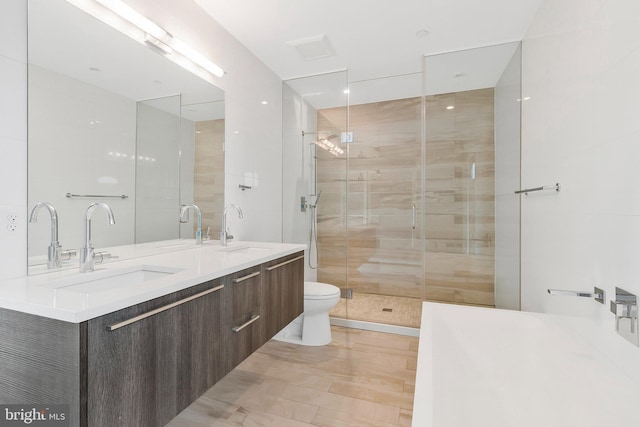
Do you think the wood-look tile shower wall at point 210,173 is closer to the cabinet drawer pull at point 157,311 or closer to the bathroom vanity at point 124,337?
the bathroom vanity at point 124,337

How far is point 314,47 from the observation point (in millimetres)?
2529

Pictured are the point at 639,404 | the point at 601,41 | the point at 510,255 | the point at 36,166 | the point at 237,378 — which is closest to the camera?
the point at 639,404

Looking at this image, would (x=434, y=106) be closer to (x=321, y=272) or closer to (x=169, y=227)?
(x=321, y=272)

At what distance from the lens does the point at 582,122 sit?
4.85ft

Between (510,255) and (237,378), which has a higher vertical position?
(510,255)

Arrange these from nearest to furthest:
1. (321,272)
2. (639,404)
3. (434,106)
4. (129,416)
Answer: (129,416), (639,404), (434,106), (321,272)

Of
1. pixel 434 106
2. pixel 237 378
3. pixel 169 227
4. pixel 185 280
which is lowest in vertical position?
pixel 237 378

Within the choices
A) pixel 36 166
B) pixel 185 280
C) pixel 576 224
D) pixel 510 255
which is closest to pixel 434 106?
pixel 510 255

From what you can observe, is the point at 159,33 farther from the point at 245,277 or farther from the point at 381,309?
the point at 381,309

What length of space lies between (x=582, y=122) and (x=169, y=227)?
2.28m

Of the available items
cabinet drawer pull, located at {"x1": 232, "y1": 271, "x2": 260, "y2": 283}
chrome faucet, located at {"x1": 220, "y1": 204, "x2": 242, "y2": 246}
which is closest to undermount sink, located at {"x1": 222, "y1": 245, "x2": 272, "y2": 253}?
chrome faucet, located at {"x1": 220, "y1": 204, "x2": 242, "y2": 246}

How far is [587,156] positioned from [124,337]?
2016 millimetres

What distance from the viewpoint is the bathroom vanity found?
838mm

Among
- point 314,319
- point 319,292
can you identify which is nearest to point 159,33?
point 319,292
